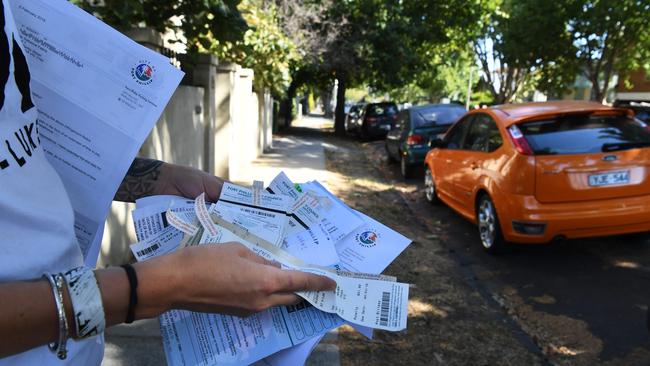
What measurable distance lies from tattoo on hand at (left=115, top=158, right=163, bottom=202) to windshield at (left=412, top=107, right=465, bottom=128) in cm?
981

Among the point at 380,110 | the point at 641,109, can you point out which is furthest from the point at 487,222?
the point at 380,110

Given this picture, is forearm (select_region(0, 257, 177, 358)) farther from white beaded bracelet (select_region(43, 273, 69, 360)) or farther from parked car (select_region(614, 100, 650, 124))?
parked car (select_region(614, 100, 650, 124))

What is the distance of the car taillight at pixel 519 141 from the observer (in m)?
5.05

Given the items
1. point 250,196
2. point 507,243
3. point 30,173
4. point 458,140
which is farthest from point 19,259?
point 458,140

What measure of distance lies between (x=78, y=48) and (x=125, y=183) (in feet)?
1.79

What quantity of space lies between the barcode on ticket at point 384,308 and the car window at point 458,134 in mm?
5934

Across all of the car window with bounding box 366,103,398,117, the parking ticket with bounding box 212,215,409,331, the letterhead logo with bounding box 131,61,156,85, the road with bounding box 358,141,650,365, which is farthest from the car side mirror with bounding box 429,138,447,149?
the car window with bounding box 366,103,398,117

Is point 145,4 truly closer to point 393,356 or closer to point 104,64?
point 393,356

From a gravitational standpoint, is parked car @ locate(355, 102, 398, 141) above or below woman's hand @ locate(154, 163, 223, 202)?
below

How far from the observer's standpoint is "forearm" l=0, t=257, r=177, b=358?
839 mm

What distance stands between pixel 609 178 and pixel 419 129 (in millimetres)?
6184

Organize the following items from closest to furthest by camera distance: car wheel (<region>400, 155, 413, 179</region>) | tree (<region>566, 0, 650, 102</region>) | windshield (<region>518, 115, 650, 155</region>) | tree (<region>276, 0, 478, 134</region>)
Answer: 1. windshield (<region>518, 115, 650, 155</region>)
2. car wheel (<region>400, 155, 413, 179</region>)
3. tree (<region>276, 0, 478, 134</region>)
4. tree (<region>566, 0, 650, 102</region>)

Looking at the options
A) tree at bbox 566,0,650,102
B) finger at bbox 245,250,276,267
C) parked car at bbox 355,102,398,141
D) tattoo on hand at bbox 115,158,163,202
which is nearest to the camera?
finger at bbox 245,250,276,267

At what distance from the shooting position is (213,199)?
1.63 m
